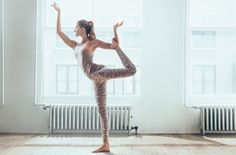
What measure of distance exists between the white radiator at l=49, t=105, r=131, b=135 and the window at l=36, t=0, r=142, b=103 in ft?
1.02

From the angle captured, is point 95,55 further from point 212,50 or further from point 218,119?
point 218,119

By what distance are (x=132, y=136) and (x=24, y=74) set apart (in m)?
2.14

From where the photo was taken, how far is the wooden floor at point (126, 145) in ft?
16.8

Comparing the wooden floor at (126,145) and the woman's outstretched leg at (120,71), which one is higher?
the woman's outstretched leg at (120,71)

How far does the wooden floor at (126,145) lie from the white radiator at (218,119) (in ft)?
0.62

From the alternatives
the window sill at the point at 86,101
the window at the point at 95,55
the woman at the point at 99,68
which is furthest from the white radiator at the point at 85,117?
the woman at the point at 99,68

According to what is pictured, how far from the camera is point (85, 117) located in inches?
261

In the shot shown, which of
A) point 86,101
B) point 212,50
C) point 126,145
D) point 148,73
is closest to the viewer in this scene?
point 126,145

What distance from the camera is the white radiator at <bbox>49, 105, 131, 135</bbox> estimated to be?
21.8 ft

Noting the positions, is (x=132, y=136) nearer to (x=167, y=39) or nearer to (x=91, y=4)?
(x=167, y=39)

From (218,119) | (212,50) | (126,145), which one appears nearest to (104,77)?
(126,145)

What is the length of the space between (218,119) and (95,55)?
237 cm

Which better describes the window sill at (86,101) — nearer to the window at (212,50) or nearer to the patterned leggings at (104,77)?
the window at (212,50)

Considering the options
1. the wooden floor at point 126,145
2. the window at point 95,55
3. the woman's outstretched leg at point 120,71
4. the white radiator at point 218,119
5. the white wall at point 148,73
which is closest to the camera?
the woman's outstretched leg at point 120,71
